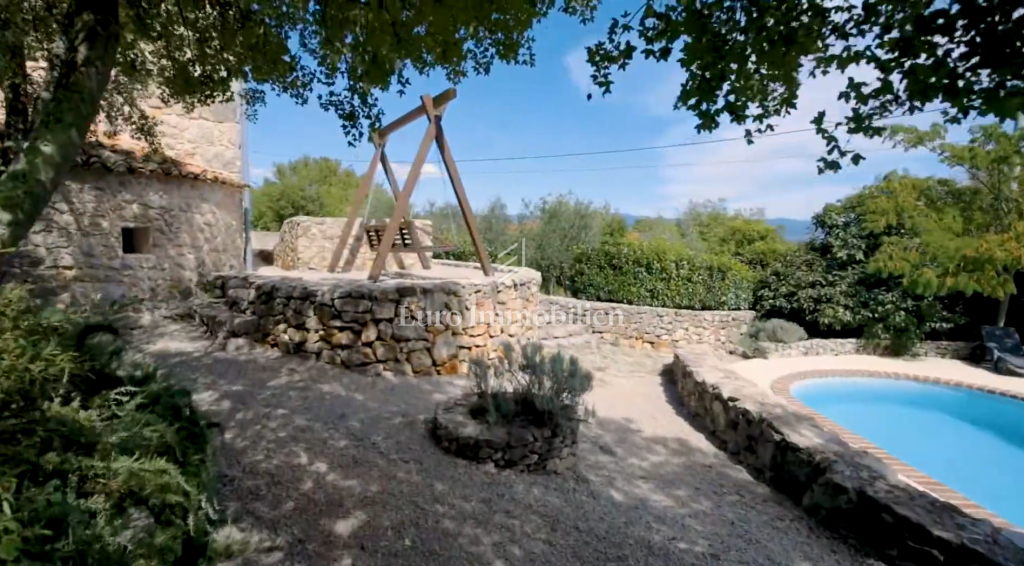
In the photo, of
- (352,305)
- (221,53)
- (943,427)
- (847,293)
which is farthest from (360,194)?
(847,293)

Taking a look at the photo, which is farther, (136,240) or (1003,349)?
(1003,349)

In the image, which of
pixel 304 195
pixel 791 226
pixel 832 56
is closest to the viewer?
pixel 832 56

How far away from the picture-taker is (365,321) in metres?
6.09

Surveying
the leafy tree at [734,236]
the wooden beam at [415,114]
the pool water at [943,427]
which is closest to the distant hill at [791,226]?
the leafy tree at [734,236]

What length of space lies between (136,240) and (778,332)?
1219 cm

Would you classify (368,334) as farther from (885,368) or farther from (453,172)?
(885,368)

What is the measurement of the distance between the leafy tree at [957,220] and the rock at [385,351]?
10260 mm

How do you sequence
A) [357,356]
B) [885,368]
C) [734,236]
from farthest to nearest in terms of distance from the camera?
Result: [734,236]
[885,368]
[357,356]

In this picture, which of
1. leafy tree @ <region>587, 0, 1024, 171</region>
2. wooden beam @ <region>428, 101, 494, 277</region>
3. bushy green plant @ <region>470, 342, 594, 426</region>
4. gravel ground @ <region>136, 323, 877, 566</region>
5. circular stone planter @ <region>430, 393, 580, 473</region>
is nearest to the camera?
leafy tree @ <region>587, 0, 1024, 171</region>

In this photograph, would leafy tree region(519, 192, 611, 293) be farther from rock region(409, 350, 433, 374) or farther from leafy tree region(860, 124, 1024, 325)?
rock region(409, 350, 433, 374)

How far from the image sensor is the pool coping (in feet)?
14.2

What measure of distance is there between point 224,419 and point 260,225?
57.3 ft

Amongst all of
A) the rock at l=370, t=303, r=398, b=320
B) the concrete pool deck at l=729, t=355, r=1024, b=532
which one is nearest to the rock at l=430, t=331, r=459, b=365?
the rock at l=370, t=303, r=398, b=320

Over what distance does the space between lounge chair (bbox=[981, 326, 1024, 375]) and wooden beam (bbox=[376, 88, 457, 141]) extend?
11.7 metres
